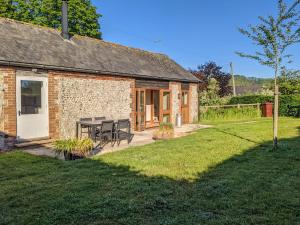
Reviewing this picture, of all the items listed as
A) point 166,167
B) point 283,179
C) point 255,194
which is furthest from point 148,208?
point 283,179

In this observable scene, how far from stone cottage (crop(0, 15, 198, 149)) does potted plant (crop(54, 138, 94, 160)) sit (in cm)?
276

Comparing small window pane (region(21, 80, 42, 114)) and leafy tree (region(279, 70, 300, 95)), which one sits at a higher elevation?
leafy tree (region(279, 70, 300, 95))

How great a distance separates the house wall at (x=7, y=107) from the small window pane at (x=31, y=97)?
43cm

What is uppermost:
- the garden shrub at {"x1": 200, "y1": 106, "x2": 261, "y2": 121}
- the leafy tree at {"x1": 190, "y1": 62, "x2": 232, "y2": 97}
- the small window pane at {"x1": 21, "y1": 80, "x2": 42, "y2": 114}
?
the leafy tree at {"x1": 190, "y1": 62, "x2": 232, "y2": 97}

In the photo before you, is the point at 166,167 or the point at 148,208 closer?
the point at 148,208

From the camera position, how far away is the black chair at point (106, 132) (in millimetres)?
10367

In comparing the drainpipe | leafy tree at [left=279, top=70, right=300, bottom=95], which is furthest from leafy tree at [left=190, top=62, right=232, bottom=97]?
the drainpipe

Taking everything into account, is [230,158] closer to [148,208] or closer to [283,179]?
[283,179]

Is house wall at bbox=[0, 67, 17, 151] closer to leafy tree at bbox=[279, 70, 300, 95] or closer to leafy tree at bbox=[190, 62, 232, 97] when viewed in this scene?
leafy tree at bbox=[279, 70, 300, 95]

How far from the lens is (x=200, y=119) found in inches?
875

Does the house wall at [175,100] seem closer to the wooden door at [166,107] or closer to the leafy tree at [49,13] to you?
the wooden door at [166,107]

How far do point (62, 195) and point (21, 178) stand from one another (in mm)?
1789

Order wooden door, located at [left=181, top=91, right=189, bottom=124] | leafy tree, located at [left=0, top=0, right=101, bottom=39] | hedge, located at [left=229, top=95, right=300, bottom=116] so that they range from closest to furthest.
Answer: wooden door, located at [left=181, top=91, right=189, bottom=124] → hedge, located at [left=229, top=95, right=300, bottom=116] → leafy tree, located at [left=0, top=0, right=101, bottom=39]

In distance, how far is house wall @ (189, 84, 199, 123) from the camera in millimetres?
20375
